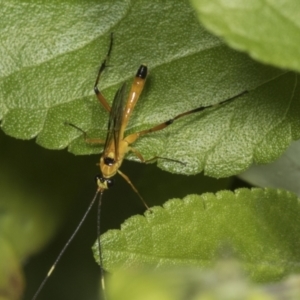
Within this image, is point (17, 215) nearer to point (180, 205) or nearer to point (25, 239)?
point (25, 239)

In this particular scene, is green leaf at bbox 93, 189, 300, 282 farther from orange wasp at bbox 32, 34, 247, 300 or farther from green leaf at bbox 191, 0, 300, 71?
green leaf at bbox 191, 0, 300, 71

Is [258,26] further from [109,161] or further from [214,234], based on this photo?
[109,161]

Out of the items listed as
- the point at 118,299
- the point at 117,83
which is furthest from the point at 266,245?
the point at 118,299

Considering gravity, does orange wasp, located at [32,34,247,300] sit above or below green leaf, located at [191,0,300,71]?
below

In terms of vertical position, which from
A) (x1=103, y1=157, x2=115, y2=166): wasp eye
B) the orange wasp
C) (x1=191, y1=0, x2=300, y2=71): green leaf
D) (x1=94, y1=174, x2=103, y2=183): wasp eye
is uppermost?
(x1=191, y1=0, x2=300, y2=71): green leaf

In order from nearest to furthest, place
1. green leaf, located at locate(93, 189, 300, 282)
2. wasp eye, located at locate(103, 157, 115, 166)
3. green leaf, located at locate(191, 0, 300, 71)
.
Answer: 1. green leaf, located at locate(191, 0, 300, 71)
2. green leaf, located at locate(93, 189, 300, 282)
3. wasp eye, located at locate(103, 157, 115, 166)

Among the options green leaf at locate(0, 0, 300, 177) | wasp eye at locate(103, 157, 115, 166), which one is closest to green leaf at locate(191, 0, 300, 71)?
green leaf at locate(0, 0, 300, 177)

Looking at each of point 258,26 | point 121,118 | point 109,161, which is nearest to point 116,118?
point 121,118
